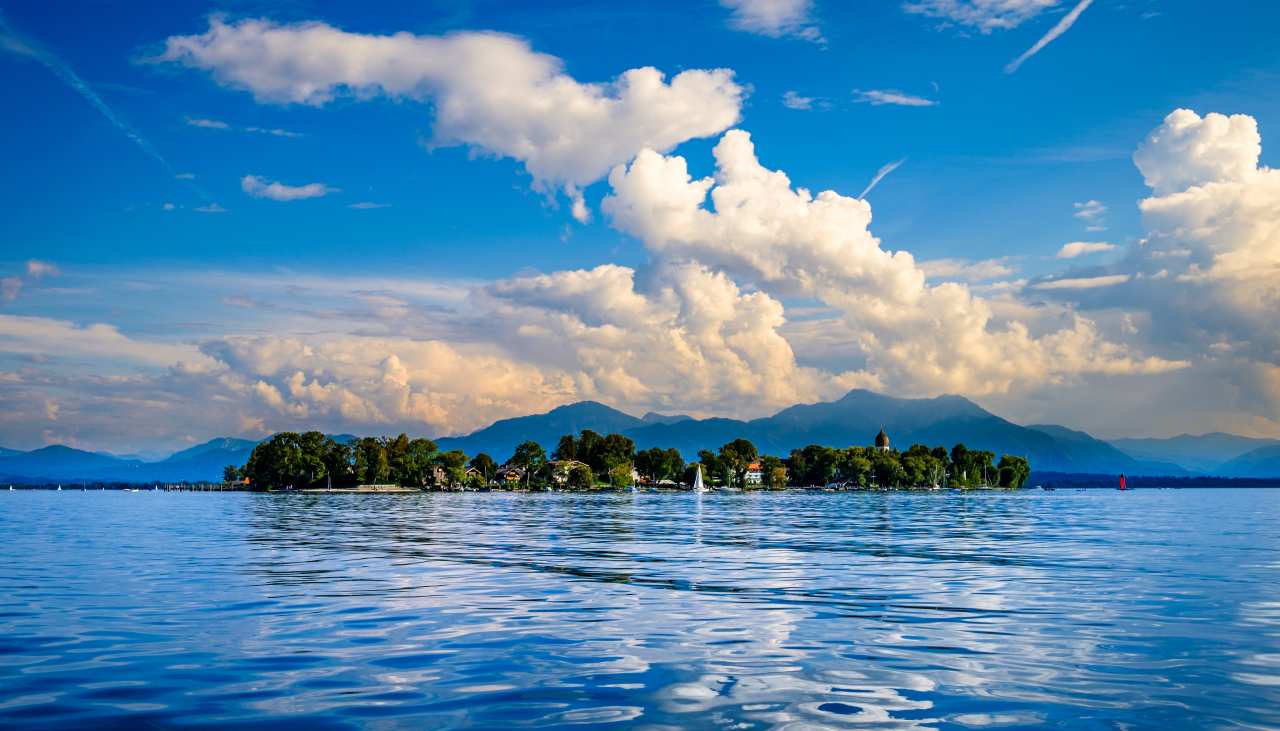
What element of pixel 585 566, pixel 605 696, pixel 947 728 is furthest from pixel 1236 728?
pixel 585 566

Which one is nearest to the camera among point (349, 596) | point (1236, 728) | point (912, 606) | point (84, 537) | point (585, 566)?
point (1236, 728)

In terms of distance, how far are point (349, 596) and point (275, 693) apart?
12.8 m

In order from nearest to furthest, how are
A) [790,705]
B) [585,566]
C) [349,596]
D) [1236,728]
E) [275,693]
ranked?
[1236,728] → [790,705] → [275,693] → [349,596] → [585,566]

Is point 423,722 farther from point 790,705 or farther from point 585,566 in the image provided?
point 585,566

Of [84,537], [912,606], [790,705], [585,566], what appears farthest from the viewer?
[84,537]

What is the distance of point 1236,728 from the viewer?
1218 cm

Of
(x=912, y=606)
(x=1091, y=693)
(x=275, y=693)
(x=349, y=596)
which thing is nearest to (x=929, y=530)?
(x=912, y=606)

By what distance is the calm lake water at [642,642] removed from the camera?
13.3 metres

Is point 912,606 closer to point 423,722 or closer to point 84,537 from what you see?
point 423,722

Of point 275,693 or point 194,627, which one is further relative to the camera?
point 194,627

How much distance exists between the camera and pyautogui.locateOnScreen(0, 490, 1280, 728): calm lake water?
13266mm

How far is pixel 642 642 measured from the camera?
19.0 metres

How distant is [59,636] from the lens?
19.7m

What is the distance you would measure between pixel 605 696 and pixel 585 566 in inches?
897
